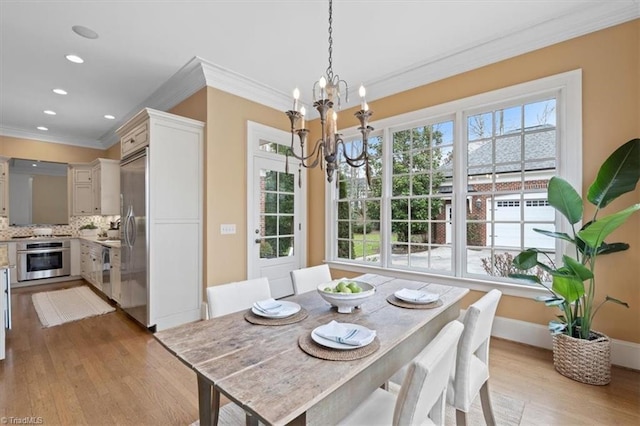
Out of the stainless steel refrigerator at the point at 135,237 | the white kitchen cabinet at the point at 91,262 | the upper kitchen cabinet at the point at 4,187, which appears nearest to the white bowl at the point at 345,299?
the stainless steel refrigerator at the point at 135,237

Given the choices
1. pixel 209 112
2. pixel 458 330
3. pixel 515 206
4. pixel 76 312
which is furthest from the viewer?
pixel 76 312

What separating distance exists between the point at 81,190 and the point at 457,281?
23.1 ft

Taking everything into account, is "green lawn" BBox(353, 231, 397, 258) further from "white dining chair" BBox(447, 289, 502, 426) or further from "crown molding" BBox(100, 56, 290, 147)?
"white dining chair" BBox(447, 289, 502, 426)

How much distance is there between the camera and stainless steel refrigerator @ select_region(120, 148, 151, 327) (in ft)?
10.6

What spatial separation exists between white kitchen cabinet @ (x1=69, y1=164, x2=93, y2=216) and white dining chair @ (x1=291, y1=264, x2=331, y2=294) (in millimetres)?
5725

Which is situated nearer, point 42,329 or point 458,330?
point 458,330

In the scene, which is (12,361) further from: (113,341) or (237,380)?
(237,380)

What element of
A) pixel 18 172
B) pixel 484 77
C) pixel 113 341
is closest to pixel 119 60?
pixel 113 341

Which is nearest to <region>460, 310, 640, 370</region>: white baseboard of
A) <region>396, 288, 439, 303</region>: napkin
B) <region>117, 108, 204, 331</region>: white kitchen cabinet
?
<region>396, 288, 439, 303</region>: napkin

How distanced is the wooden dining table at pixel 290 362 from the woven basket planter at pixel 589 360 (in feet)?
4.21

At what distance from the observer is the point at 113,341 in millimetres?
3068

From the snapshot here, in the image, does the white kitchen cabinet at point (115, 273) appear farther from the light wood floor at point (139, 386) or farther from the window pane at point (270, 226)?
the window pane at point (270, 226)

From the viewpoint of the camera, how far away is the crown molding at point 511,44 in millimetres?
2426

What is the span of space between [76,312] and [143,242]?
5.75 ft
